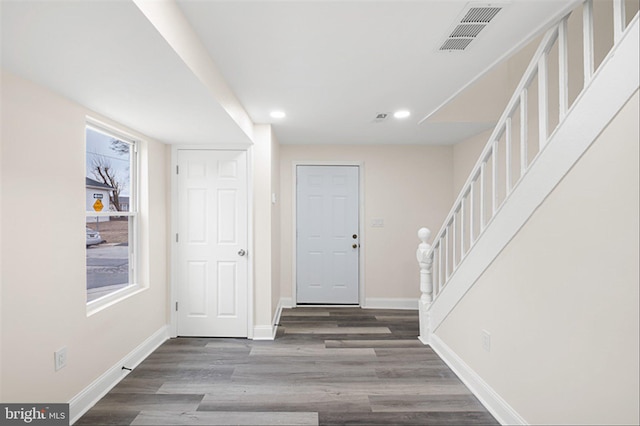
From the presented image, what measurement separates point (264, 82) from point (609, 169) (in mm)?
2009

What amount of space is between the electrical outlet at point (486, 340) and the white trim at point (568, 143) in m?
0.37

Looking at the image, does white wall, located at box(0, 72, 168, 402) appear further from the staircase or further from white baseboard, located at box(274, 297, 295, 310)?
the staircase

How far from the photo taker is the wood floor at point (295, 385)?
2.11 metres

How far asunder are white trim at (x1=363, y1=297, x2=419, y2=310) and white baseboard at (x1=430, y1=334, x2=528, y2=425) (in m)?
1.49

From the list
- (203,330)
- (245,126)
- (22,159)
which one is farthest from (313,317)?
(22,159)

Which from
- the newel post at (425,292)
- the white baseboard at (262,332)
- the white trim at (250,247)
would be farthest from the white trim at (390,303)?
the white trim at (250,247)

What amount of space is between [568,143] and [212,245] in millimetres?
3079

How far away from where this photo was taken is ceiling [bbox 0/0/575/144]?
126 cm

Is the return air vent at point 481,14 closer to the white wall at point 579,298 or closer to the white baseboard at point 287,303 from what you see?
the white wall at point 579,298

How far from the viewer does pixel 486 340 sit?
2260mm

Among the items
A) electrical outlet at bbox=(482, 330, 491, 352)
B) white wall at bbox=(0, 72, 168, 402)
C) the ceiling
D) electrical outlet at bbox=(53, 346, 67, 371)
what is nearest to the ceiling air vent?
the ceiling

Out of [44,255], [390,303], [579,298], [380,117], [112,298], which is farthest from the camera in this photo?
[390,303]

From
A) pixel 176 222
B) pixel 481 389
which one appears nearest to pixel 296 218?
pixel 176 222

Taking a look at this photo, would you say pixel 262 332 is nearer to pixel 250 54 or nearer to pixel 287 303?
pixel 287 303
